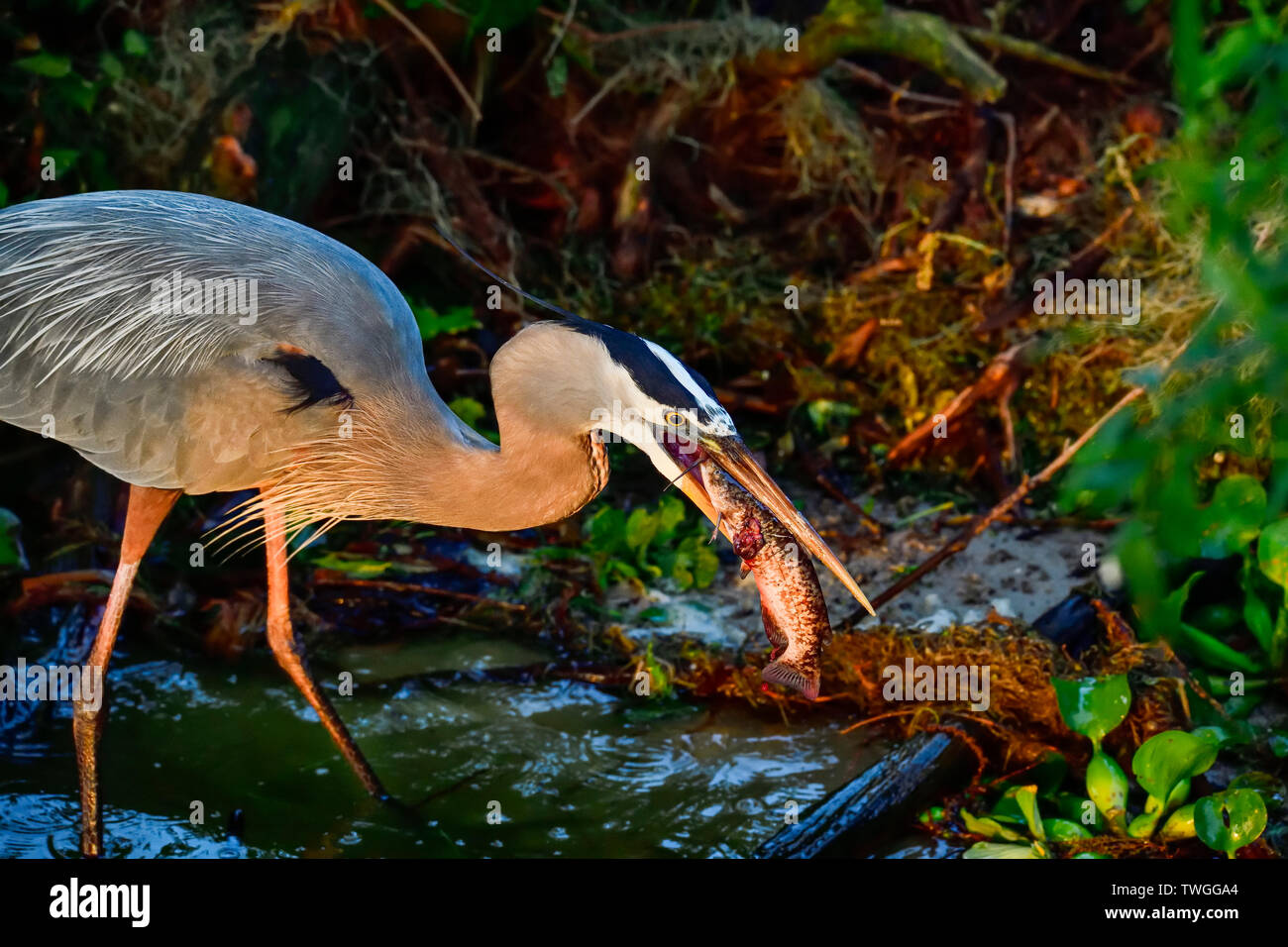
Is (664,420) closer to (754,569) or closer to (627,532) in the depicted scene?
(754,569)

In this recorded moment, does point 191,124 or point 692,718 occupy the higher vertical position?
point 191,124

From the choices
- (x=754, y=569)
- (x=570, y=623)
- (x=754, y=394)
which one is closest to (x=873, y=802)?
(x=754, y=569)

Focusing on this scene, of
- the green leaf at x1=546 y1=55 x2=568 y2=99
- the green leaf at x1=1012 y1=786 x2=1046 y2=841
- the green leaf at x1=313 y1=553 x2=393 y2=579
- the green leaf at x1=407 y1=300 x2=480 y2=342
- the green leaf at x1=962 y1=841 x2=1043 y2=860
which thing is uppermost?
the green leaf at x1=546 y1=55 x2=568 y2=99

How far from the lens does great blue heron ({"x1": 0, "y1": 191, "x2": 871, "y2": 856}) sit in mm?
3512

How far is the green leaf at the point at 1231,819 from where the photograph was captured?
11.1 ft

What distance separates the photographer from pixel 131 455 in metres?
3.68

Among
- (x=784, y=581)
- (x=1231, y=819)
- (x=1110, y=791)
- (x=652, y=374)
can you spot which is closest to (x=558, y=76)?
(x=652, y=374)

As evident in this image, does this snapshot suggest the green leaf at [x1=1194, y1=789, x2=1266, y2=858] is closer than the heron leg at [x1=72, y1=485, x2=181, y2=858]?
Yes

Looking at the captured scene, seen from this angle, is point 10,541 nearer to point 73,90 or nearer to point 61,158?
point 61,158

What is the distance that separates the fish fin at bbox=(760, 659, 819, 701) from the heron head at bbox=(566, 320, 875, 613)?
0.74 feet

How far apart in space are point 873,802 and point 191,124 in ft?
13.8

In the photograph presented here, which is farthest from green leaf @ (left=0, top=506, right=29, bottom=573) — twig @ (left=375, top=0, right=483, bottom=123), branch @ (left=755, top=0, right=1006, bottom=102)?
branch @ (left=755, top=0, right=1006, bottom=102)

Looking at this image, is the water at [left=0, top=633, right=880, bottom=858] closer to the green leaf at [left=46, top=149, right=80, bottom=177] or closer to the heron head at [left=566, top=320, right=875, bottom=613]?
the heron head at [left=566, top=320, right=875, bottom=613]

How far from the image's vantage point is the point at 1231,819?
11.2 feet
